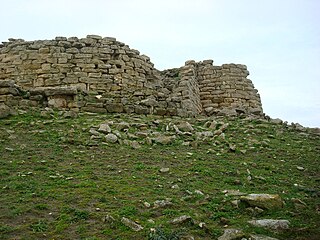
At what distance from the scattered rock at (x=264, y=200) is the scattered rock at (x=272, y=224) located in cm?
48

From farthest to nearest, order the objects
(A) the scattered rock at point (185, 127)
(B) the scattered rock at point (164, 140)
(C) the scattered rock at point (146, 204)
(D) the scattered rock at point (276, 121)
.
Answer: (D) the scattered rock at point (276, 121) < (A) the scattered rock at point (185, 127) < (B) the scattered rock at point (164, 140) < (C) the scattered rock at point (146, 204)

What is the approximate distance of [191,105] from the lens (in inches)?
528

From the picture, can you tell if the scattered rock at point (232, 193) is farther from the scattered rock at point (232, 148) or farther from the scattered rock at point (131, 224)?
the scattered rock at point (232, 148)

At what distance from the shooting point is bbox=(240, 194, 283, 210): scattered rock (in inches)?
217

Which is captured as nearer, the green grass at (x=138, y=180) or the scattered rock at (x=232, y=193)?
the green grass at (x=138, y=180)

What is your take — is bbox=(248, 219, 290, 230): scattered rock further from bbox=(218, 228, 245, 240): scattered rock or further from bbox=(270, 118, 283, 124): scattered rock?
bbox=(270, 118, 283, 124): scattered rock

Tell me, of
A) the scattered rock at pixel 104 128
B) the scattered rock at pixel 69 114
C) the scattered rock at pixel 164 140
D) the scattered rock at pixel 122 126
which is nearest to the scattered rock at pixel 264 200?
the scattered rock at pixel 164 140

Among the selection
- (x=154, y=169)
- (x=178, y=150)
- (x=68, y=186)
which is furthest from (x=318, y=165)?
(x=68, y=186)

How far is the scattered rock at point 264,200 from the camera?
18.1 ft

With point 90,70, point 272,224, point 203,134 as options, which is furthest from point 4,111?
point 272,224

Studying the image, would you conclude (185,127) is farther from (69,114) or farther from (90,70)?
(90,70)

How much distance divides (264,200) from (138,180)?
2.14m

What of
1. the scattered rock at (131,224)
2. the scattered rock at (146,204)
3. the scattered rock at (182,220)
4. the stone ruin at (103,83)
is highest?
the stone ruin at (103,83)

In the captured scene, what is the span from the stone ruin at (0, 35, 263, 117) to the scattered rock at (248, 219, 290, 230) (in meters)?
7.33
